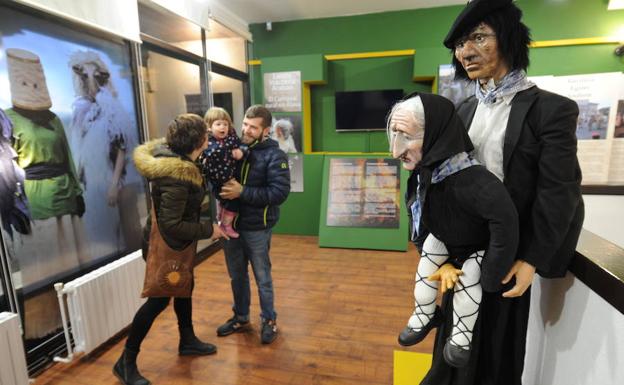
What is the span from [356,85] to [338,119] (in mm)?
475

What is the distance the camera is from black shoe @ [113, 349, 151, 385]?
74.1 inches

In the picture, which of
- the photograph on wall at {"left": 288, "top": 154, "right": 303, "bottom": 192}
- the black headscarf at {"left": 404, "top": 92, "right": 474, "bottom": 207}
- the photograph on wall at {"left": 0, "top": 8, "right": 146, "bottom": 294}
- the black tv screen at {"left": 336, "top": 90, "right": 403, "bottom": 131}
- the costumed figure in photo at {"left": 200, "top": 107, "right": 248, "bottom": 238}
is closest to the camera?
the black headscarf at {"left": 404, "top": 92, "right": 474, "bottom": 207}

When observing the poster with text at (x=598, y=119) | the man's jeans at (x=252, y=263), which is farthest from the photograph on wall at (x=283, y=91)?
the poster with text at (x=598, y=119)

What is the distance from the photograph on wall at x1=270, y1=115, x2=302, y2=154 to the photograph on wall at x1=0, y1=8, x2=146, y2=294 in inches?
75.4

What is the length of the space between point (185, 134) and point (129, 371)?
4.21 ft

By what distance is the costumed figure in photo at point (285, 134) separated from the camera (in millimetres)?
4477

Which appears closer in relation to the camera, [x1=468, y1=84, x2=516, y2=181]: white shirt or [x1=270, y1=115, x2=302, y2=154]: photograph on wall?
[x1=468, y1=84, x2=516, y2=181]: white shirt

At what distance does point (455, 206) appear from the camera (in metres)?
0.99

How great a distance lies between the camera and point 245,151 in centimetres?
210

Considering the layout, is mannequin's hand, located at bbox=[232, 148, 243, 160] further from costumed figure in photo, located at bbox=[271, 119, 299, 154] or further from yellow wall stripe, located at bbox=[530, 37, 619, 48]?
yellow wall stripe, located at bbox=[530, 37, 619, 48]

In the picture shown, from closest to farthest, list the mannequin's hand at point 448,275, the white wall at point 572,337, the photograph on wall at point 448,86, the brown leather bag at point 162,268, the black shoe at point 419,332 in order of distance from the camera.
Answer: the white wall at point 572,337 < the mannequin's hand at point 448,275 < the black shoe at point 419,332 < the brown leather bag at point 162,268 < the photograph on wall at point 448,86

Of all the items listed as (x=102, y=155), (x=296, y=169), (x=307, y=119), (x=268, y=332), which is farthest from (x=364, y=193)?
(x=102, y=155)

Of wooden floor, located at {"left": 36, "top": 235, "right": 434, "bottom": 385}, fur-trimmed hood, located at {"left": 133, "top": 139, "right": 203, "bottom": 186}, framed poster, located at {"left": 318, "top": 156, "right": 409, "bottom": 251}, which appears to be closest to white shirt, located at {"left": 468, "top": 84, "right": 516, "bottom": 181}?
fur-trimmed hood, located at {"left": 133, "top": 139, "right": 203, "bottom": 186}

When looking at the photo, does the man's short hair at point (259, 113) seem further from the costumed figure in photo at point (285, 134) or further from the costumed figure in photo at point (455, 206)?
the costumed figure in photo at point (285, 134)
